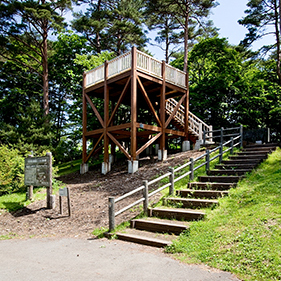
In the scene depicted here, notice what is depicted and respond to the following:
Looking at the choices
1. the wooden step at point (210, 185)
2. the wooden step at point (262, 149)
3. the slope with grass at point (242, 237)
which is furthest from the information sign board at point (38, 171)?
the wooden step at point (262, 149)

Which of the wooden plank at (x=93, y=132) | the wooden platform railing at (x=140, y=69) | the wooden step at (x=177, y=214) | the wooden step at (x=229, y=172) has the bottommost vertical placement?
the wooden step at (x=177, y=214)

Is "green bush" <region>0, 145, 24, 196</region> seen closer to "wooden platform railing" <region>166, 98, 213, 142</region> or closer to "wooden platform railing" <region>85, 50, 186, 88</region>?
"wooden platform railing" <region>85, 50, 186, 88</region>

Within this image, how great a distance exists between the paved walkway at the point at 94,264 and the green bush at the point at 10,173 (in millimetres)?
6872

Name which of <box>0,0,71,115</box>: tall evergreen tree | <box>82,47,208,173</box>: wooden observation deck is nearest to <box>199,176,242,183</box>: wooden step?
<box>82,47,208,173</box>: wooden observation deck

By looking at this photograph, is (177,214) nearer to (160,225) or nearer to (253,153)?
(160,225)

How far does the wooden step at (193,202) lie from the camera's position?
699cm

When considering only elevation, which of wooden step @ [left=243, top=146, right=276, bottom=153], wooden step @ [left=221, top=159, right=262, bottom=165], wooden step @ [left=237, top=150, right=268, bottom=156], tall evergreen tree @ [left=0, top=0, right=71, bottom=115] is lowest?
wooden step @ [left=221, top=159, right=262, bottom=165]

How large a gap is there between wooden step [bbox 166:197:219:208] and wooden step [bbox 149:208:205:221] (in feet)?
1.37

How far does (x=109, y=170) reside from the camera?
50.1 ft

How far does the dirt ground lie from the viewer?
775 centimetres

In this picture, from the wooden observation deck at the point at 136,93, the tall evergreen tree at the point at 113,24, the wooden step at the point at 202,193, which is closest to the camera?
the wooden step at the point at 202,193

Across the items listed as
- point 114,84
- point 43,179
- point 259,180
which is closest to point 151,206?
point 259,180

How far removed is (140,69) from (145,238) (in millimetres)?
10040

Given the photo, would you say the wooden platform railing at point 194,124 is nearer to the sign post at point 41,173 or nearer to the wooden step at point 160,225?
the sign post at point 41,173
